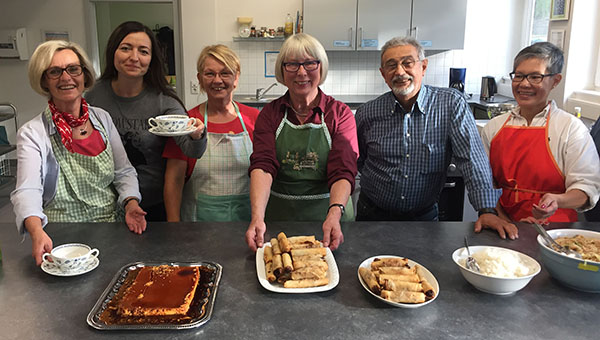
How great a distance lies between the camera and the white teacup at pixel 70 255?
137 cm

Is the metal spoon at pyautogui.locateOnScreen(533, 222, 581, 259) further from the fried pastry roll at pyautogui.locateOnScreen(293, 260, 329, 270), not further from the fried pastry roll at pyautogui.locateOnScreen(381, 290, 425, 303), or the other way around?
the fried pastry roll at pyautogui.locateOnScreen(293, 260, 329, 270)

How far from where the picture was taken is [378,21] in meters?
4.92

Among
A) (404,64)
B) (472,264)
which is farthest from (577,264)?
(404,64)

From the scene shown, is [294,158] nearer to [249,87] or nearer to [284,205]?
[284,205]

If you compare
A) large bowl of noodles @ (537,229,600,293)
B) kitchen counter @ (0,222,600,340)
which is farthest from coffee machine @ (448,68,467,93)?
large bowl of noodles @ (537,229,600,293)

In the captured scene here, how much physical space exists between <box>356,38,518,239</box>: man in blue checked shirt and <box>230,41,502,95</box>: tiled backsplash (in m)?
3.32

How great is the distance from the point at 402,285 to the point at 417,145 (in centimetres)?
97

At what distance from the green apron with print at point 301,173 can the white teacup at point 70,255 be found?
83 cm

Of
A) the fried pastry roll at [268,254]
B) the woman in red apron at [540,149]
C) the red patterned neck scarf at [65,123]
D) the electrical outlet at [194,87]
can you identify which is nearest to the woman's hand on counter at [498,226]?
the woman in red apron at [540,149]

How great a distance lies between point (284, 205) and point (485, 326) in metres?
1.10

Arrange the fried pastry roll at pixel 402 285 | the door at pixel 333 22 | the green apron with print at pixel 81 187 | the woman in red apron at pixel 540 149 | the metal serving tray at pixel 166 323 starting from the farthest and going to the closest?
the door at pixel 333 22 → the woman in red apron at pixel 540 149 → the green apron with print at pixel 81 187 → the fried pastry roll at pixel 402 285 → the metal serving tray at pixel 166 323

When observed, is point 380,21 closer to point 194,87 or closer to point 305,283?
point 194,87

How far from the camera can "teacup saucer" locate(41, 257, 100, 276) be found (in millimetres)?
1374

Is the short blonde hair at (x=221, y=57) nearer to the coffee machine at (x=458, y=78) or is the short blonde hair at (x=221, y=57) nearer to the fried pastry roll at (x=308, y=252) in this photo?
the fried pastry roll at (x=308, y=252)
